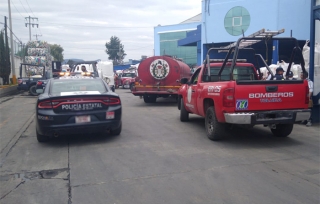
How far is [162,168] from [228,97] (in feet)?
6.79

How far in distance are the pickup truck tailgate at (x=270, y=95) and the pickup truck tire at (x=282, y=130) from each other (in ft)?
2.51

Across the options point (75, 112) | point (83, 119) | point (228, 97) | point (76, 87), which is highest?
point (76, 87)

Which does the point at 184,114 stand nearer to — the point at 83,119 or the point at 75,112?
the point at 83,119

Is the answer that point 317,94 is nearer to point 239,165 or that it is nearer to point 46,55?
point 239,165

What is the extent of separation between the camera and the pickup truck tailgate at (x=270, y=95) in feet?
22.1

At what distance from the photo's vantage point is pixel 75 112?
7262 mm

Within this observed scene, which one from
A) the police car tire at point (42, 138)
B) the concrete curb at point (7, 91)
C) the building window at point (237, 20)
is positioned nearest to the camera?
the police car tire at point (42, 138)

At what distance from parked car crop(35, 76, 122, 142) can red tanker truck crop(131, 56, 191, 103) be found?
25.5 feet

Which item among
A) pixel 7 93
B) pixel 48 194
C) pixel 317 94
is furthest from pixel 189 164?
pixel 7 93

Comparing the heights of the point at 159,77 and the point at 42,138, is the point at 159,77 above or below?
above

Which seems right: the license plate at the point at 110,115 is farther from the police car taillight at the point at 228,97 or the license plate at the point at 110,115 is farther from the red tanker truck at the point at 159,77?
the red tanker truck at the point at 159,77

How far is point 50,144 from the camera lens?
301 inches

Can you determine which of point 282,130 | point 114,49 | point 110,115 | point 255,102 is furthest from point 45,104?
point 114,49

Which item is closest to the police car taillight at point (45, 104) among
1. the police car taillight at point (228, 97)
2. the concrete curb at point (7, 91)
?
the police car taillight at point (228, 97)
